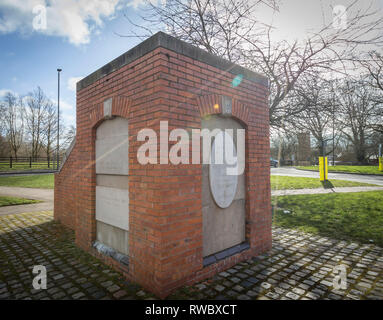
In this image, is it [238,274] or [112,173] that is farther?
[112,173]

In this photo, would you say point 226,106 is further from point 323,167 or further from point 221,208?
point 323,167

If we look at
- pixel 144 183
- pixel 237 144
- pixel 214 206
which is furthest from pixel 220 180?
pixel 144 183

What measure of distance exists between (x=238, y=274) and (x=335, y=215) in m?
5.02

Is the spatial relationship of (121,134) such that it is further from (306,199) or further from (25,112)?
(25,112)

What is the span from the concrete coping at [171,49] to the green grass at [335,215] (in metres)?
3.93

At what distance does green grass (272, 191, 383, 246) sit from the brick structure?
2.34 meters

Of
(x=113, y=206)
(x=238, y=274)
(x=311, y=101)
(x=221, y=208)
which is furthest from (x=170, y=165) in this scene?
(x=311, y=101)

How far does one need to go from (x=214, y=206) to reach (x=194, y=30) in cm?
592

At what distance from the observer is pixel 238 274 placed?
3271 millimetres

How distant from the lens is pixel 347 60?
6.28m

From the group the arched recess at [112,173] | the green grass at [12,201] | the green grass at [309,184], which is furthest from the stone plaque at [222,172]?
the green grass at [309,184]

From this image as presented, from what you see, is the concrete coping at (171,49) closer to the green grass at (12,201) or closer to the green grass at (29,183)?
the green grass at (12,201)

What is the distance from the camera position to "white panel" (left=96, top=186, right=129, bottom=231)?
134 inches

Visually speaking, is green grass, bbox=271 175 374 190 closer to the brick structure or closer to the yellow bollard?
the yellow bollard
